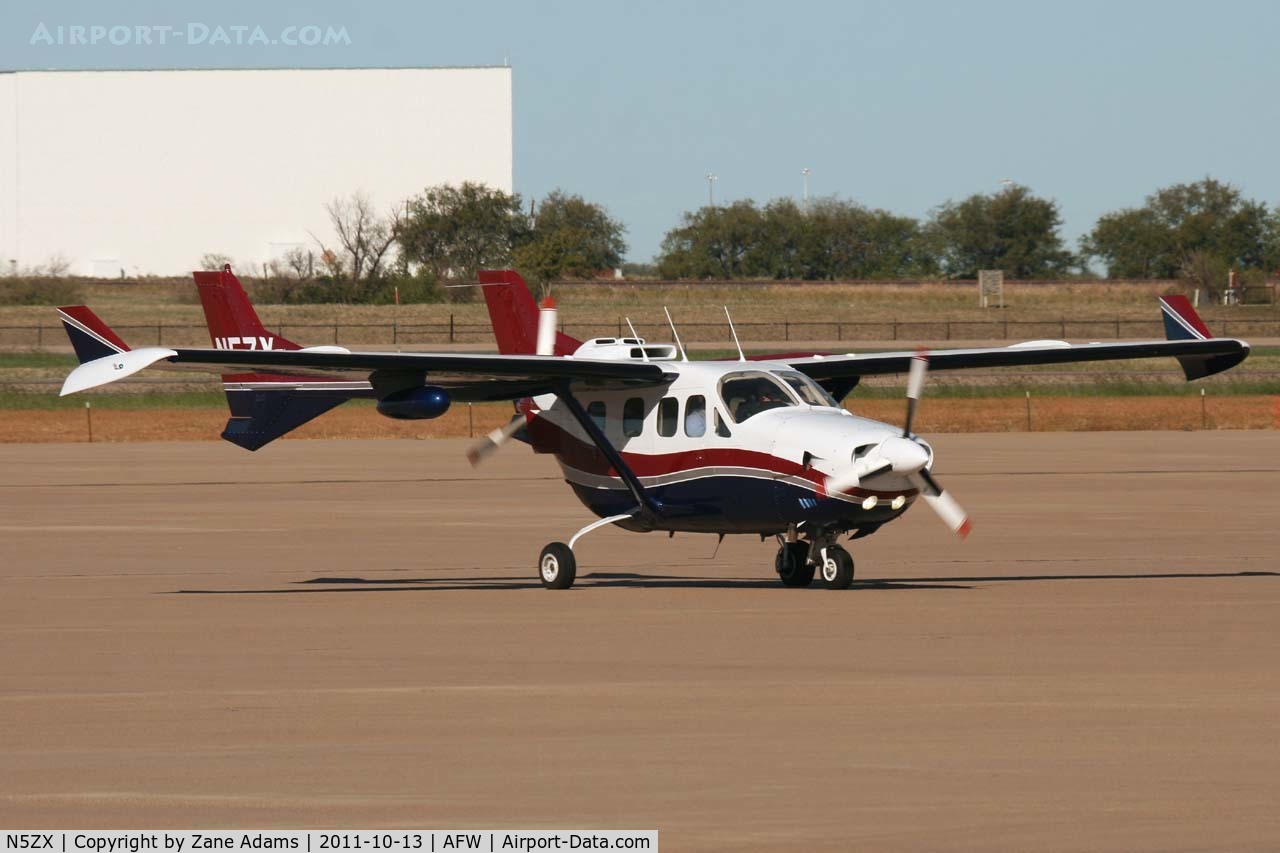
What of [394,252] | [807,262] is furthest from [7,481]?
[807,262]

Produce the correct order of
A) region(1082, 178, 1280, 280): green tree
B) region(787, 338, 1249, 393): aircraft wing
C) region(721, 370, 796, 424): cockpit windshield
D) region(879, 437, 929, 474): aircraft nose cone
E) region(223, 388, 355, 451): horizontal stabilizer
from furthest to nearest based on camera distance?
region(1082, 178, 1280, 280): green tree, region(223, 388, 355, 451): horizontal stabilizer, region(787, 338, 1249, 393): aircraft wing, region(721, 370, 796, 424): cockpit windshield, region(879, 437, 929, 474): aircraft nose cone

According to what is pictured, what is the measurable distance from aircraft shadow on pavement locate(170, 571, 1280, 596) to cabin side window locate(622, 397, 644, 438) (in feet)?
5.08

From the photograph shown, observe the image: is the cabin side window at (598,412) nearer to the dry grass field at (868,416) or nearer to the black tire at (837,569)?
the black tire at (837,569)

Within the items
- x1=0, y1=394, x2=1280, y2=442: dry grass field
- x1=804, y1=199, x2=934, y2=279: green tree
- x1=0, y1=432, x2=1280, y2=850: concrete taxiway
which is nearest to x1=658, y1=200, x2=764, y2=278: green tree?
x1=804, y1=199, x2=934, y2=279: green tree

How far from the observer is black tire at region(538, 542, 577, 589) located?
19.5 m

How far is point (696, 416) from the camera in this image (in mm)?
19453

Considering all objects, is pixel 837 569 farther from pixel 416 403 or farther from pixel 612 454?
pixel 416 403

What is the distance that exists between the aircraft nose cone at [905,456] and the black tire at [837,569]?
1.73 metres

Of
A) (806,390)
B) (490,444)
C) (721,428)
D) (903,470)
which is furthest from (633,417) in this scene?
(903,470)

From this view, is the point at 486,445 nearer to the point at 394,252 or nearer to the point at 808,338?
the point at 808,338

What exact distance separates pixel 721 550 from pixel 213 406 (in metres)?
33.9

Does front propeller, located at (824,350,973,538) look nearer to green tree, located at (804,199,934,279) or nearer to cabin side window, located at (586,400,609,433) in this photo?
cabin side window, located at (586,400,609,433)

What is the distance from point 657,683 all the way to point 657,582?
7.21 meters

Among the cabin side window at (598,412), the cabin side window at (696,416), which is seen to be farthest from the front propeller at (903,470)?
the cabin side window at (598,412)
